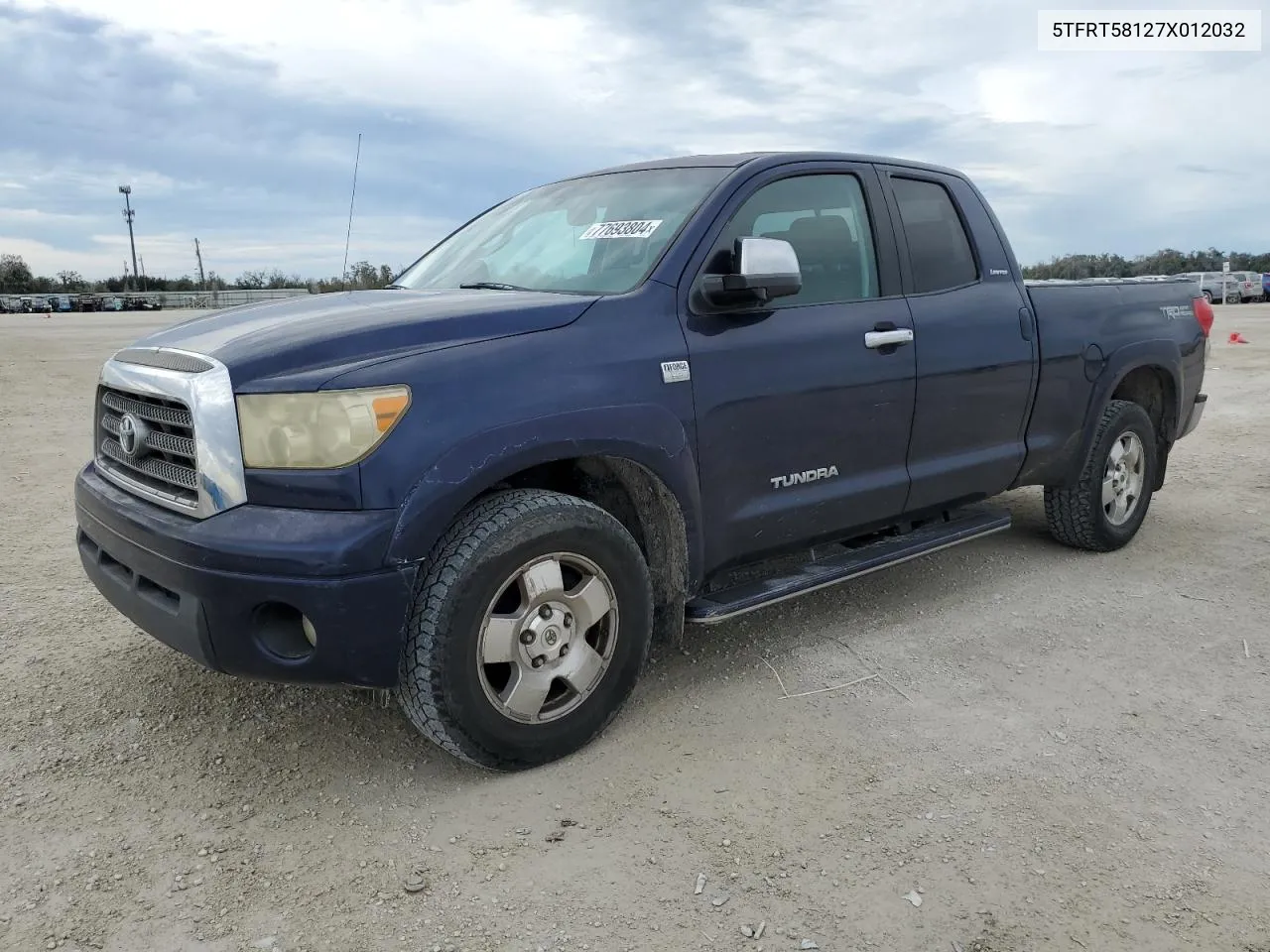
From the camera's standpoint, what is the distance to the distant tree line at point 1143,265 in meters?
8.60

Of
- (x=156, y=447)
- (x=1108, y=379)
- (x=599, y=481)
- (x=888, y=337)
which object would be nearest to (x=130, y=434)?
(x=156, y=447)

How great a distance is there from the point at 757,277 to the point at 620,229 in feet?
2.15

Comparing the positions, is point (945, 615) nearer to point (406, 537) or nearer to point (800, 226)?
point (800, 226)

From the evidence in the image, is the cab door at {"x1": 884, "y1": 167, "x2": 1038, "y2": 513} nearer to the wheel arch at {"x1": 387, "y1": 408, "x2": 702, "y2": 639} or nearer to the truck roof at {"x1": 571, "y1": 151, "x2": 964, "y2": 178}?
the truck roof at {"x1": 571, "y1": 151, "x2": 964, "y2": 178}

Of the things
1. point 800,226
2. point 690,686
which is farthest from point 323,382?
point 800,226

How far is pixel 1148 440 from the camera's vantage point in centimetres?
543

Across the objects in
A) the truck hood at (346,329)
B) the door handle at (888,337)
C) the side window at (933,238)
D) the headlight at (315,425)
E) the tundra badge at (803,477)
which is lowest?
the tundra badge at (803,477)

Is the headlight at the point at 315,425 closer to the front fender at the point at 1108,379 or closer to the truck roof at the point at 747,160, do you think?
the truck roof at the point at 747,160

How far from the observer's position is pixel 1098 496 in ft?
17.1

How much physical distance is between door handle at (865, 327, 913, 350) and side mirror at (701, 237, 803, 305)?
0.60m

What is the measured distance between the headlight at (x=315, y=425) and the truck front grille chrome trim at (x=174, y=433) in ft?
0.18

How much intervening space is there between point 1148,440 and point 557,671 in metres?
3.85

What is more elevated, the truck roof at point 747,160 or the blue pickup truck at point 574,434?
the truck roof at point 747,160

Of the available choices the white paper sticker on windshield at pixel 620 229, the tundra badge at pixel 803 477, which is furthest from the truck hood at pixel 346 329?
the tundra badge at pixel 803 477
